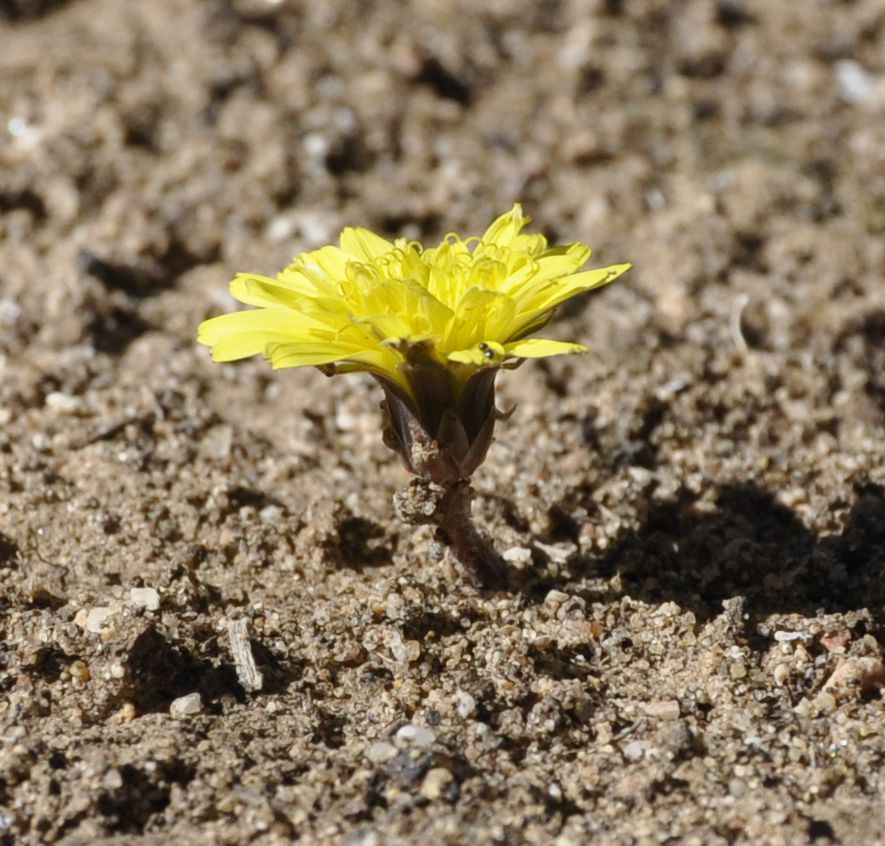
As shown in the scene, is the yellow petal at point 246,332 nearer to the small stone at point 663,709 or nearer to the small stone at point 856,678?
the small stone at point 663,709

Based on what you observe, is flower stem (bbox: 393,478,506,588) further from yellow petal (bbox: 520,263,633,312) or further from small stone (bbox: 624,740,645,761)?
small stone (bbox: 624,740,645,761)

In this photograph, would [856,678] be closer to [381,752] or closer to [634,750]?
[634,750]

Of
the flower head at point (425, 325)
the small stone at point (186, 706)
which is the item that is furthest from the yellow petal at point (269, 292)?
the small stone at point (186, 706)

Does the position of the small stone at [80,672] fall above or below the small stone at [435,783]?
above

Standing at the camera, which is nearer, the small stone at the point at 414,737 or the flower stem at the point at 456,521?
the small stone at the point at 414,737

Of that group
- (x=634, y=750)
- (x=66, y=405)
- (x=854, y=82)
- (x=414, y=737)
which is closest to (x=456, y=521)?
(x=414, y=737)

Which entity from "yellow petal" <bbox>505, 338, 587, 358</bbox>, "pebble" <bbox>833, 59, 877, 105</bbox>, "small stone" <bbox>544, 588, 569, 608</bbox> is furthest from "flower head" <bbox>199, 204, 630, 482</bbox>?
"pebble" <bbox>833, 59, 877, 105</bbox>
